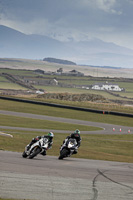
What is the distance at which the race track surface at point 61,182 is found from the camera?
44.1 feet

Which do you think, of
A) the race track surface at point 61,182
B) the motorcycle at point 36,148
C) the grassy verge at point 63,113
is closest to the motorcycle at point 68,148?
the motorcycle at point 36,148

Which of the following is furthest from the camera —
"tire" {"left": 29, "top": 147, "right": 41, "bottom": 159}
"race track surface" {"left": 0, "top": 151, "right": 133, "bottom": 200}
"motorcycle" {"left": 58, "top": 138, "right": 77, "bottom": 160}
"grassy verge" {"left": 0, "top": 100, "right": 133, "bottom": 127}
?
"grassy verge" {"left": 0, "top": 100, "right": 133, "bottom": 127}

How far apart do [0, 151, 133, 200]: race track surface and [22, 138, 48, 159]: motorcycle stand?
2663mm

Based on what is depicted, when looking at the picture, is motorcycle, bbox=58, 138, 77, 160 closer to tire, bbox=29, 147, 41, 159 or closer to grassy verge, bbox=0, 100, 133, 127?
tire, bbox=29, 147, 41, 159

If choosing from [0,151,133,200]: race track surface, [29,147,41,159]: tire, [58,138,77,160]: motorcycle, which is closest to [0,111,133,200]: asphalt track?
[0,151,133,200]: race track surface

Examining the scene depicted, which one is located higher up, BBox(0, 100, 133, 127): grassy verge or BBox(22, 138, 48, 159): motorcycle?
BBox(22, 138, 48, 159): motorcycle

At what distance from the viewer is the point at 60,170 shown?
18.0 meters

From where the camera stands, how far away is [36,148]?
73.0 ft

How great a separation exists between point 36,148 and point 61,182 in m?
7.22

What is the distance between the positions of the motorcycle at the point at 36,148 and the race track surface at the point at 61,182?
2.66 metres

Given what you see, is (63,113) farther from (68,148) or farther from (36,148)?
(36,148)

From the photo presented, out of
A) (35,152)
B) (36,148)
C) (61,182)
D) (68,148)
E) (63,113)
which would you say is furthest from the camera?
(63,113)

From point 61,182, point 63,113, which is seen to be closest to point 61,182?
point 61,182

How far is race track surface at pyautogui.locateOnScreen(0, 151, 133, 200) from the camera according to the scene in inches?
529
